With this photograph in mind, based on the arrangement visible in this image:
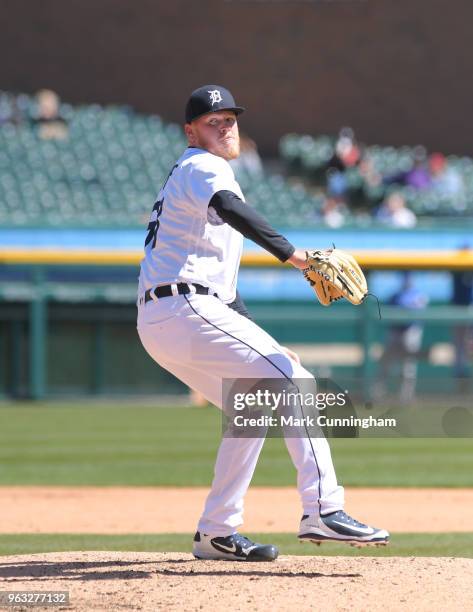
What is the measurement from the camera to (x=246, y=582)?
4.07 m

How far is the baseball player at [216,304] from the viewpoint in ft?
13.8

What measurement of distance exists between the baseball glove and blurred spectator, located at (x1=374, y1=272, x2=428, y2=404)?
7.34m

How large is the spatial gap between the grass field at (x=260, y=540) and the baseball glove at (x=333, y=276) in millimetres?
1480

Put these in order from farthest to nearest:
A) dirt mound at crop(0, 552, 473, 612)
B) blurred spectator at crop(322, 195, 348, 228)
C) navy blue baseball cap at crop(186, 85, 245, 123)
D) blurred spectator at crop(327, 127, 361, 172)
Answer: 1. blurred spectator at crop(327, 127, 361, 172)
2. blurred spectator at crop(322, 195, 348, 228)
3. navy blue baseball cap at crop(186, 85, 245, 123)
4. dirt mound at crop(0, 552, 473, 612)

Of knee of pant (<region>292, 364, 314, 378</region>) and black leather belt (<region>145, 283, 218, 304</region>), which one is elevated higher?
black leather belt (<region>145, 283, 218, 304</region>)

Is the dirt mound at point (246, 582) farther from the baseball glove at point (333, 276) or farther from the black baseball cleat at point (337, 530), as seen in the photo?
the baseball glove at point (333, 276)

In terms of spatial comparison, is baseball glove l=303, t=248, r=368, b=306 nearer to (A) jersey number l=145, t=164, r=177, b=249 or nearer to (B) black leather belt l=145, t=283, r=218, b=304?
(B) black leather belt l=145, t=283, r=218, b=304

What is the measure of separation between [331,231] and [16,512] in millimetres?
7358

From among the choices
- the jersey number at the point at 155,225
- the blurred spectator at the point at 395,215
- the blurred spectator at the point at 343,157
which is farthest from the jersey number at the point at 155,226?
the blurred spectator at the point at 343,157

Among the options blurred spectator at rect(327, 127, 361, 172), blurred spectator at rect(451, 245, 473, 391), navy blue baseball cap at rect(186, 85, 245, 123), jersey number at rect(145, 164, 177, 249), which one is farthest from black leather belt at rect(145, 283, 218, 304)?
blurred spectator at rect(327, 127, 361, 172)

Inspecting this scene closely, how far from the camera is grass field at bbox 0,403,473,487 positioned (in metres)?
8.04

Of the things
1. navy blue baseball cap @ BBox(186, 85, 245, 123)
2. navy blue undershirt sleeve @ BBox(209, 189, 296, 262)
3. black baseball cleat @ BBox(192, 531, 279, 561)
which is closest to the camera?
navy blue undershirt sleeve @ BBox(209, 189, 296, 262)

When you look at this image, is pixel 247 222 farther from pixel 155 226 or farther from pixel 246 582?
pixel 246 582

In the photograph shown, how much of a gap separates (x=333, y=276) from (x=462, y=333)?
7870 millimetres
